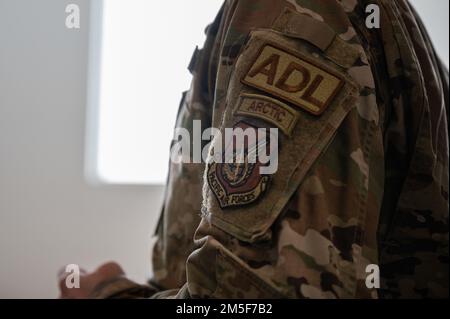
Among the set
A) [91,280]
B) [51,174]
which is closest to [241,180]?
[91,280]

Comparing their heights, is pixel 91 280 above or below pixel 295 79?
below

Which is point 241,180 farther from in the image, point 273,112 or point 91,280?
point 91,280

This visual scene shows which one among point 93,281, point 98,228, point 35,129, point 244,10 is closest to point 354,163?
point 244,10

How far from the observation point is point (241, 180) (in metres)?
0.44

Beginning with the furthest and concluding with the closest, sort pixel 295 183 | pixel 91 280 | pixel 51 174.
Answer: pixel 51 174 < pixel 91 280 < pixel 295 183

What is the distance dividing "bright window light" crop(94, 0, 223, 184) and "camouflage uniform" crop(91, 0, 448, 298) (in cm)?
44

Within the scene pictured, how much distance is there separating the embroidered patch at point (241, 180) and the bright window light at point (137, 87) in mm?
553

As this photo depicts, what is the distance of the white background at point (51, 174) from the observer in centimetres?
94

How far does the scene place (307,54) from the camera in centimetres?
46

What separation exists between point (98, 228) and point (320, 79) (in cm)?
94

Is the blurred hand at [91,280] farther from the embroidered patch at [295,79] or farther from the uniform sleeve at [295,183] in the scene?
the embroidered patch at [295,79]

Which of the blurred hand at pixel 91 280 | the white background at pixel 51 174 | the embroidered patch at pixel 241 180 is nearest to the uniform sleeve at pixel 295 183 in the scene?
the embroidered patch at pixel 241 180

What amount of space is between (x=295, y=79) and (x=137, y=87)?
80 cm

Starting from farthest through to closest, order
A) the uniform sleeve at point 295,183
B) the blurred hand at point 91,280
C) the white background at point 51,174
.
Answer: the white background at point 51,174 < the blurred hand at point 91,280 < the uniform sleeve at point 295,183
